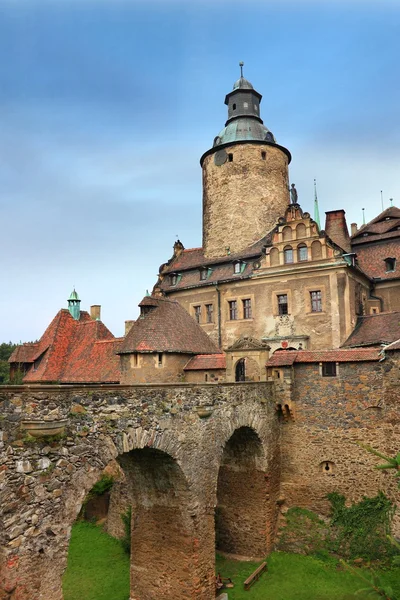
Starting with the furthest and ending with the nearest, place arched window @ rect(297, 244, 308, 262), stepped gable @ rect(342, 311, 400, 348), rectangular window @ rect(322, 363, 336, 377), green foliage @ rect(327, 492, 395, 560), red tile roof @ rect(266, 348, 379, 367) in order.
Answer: arched window @ rect(297, 244, 308, 262), stepped gable @ rect(342, 311, 400, 348), rectangular window @ rect(322, 363, 336, 377), red tile roof @ rect(266, 348, 379, 367), green foliage @ rect(327, 492, 395, 560)

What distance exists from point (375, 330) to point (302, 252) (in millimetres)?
5356

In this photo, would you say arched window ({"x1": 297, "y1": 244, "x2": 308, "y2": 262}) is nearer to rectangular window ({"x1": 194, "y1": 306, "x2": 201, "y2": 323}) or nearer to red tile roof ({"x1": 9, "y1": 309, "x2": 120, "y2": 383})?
rectangular window ({"x1": 194, "y1": 306, "x2": 201, "y2": 323})

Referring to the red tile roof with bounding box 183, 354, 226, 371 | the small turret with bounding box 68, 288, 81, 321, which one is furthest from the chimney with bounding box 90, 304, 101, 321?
the red tile roof with bounding box 183, 354, 226, 371

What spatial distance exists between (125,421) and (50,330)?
2318 cm

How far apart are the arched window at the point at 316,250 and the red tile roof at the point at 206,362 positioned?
6.99 metres

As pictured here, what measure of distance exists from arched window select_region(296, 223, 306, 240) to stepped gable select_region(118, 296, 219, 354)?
7.32 metres

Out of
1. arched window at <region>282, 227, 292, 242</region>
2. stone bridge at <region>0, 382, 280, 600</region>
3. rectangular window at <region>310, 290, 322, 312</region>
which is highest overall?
arched window at <region>282, 227, 292, 242</region>

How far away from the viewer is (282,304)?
24.8 metres

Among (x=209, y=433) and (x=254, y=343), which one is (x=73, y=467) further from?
(x=254, y=343)

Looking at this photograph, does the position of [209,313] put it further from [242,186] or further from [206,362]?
[242,186]

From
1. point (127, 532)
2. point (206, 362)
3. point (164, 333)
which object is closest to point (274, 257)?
point (206, 362)

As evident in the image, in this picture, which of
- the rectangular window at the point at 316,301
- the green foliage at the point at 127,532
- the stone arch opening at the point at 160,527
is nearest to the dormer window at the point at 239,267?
the rectangular window at the point at 316,301

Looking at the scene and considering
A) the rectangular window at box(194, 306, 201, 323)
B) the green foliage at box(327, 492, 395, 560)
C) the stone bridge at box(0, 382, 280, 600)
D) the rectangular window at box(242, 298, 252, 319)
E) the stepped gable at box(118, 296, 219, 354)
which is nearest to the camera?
the stone bridge at box(0, 382, 280, 600)

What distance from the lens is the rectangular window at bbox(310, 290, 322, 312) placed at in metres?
23.6
